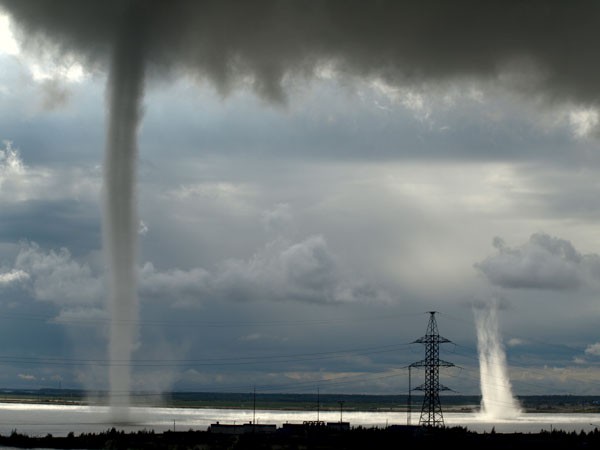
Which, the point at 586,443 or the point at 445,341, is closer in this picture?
the point at 445,341

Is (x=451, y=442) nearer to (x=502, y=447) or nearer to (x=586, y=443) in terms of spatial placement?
(x=502, y=447)

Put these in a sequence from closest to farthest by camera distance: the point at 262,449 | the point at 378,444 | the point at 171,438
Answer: the point at 262,449, the point at 378,444, the point at 171,438

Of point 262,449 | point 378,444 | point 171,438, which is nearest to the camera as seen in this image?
point 262,449

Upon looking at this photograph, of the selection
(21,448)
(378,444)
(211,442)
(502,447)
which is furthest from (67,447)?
(502,447)

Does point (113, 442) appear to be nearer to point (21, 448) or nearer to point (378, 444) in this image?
point (21, 448)

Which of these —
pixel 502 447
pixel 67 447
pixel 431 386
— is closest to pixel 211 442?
pixel 67 447

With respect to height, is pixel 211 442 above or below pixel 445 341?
below

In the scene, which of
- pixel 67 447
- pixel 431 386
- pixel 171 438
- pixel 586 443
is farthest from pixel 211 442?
pixel 586 443

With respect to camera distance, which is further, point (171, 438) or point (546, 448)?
point (171, 438)
